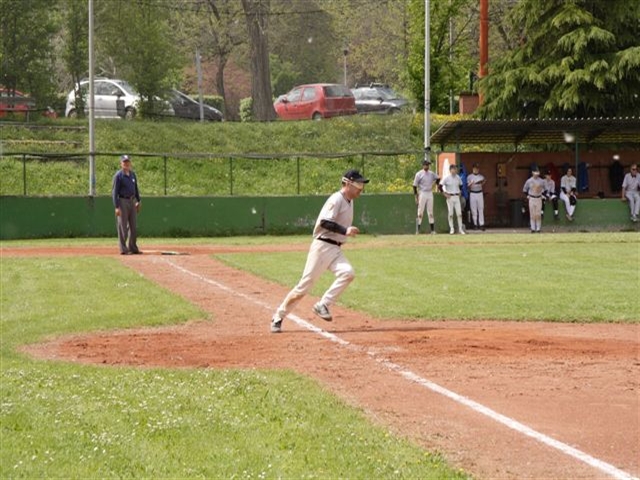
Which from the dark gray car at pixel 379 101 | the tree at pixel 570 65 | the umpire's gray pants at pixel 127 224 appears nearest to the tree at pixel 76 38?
the dark gray car at pixel 379 101

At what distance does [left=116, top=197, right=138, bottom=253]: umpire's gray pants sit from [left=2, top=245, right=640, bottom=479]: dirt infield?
8.07 meters

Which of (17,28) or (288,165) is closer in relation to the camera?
(288,165)

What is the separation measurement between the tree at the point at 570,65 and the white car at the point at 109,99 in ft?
55.3

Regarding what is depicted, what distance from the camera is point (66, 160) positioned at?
46.7m

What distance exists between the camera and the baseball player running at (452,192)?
36.7 metres

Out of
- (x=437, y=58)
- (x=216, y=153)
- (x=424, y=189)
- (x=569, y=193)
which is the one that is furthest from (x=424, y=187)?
(x=437, y=58)

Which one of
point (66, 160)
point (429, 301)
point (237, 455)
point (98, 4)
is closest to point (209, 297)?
point (429, 301)

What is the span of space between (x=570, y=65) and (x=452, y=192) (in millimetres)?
13100

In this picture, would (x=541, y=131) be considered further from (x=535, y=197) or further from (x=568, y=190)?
(x=535, y=197)

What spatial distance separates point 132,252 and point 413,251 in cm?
654

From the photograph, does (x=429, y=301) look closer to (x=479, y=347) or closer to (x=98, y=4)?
(x=479, y=347)

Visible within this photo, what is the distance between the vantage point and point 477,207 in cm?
3872

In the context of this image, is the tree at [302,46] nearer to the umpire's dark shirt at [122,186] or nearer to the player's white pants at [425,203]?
the player's white pants at [425,203]

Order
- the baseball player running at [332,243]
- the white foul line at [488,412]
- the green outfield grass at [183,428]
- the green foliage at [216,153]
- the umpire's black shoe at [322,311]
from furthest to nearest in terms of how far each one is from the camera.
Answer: the green foliage at [216,153], the umpire's black shoe at [322,311], the baseball player running at [332,243], the white foul line at [488,412], the green outfield grass at [183,428]
